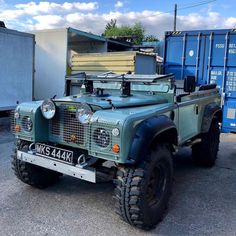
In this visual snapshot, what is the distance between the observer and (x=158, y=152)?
3664 mm

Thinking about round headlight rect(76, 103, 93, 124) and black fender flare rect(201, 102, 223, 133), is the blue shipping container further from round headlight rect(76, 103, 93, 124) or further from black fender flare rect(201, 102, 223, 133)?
round headlight rect(76, 103, 93, 124)

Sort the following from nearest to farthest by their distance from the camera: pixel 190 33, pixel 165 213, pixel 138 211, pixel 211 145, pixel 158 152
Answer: pixel 138 211 < pixel 158 152 < pixel 165 213 < pixel 211 145 < pixel 190 33

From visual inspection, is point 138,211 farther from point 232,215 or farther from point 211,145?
point 211,145

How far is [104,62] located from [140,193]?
7.76 metres

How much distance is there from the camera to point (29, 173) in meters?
4.39

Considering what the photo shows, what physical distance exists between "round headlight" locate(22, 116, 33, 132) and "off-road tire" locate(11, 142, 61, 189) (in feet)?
1.02

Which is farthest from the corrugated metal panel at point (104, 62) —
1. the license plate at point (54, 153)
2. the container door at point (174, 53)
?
the license plate at point (54, 153)

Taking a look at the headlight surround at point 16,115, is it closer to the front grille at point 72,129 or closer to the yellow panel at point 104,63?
the front grille at point 72,129

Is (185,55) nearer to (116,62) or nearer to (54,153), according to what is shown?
(116,62)

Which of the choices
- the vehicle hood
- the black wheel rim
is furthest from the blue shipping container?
the black wheel rim

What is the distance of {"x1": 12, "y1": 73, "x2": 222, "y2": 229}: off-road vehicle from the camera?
3322 millimetres

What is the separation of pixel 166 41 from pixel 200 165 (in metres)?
4.79

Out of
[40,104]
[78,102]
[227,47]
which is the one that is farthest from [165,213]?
[227,47]

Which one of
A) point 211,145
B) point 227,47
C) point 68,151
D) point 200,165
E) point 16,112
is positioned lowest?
point 200,165
